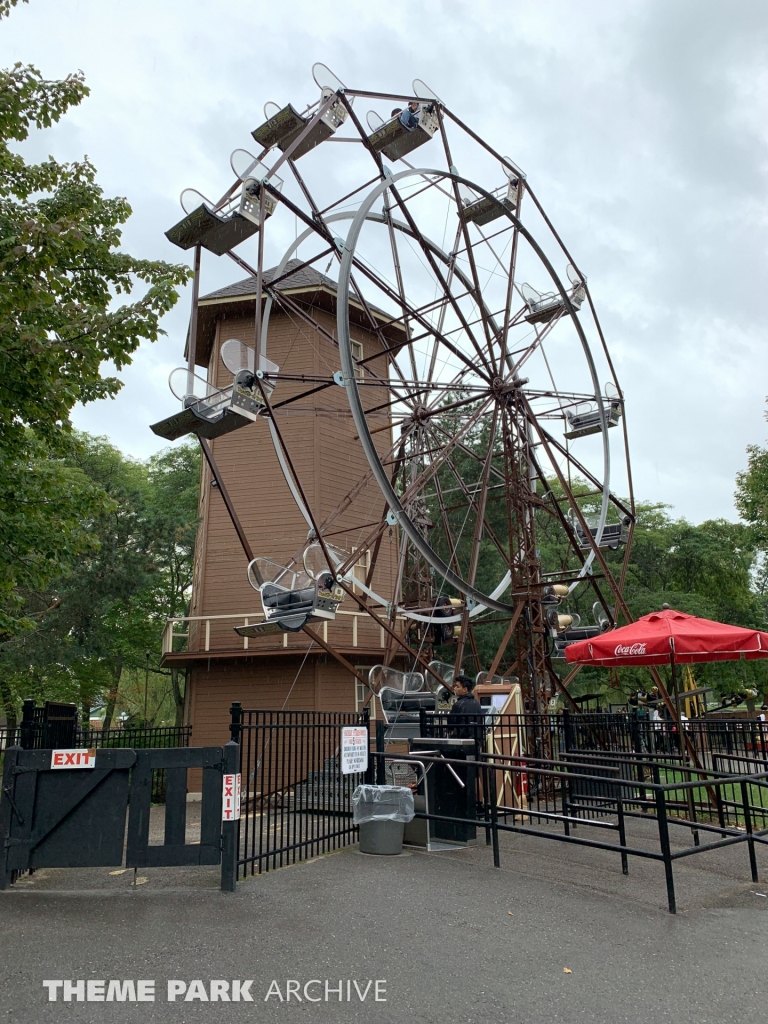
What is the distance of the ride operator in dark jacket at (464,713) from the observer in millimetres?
9134

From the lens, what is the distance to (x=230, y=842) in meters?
6.60

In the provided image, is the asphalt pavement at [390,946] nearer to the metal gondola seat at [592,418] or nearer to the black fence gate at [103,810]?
the black fence gate at [103,810]

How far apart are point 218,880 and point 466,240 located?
13991mm

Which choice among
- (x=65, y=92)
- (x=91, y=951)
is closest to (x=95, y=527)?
(x=65, y=92)

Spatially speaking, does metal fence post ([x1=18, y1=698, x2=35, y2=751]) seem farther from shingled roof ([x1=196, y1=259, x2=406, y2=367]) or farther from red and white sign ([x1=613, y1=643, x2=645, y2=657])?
shingled roof ([x1=196, y1=259, x2=406, y2=367])

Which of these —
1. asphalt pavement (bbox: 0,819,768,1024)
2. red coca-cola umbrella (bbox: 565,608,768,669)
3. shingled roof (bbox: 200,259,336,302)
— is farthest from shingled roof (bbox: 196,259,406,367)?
asphalt pavement (bbox: 0,819,768,1024)

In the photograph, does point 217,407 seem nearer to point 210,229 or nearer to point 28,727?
point 210,229

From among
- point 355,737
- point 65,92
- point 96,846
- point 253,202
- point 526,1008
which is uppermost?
point 253,202

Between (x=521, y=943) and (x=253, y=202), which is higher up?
(x=253, y=202)

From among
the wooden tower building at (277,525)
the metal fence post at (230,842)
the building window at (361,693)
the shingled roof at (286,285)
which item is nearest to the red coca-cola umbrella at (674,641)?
the metal fence post at (230,842)

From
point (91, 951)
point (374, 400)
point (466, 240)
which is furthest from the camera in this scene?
point (374, 400)

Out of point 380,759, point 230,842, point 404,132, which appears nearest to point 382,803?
point 380,759

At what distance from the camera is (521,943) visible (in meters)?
5.40

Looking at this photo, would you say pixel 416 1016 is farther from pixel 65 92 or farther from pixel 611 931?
pixel 65 92
